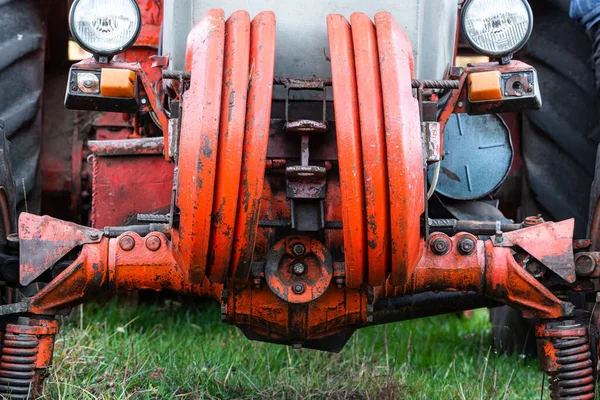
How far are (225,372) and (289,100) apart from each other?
1.07 metres

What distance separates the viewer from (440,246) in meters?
2.30

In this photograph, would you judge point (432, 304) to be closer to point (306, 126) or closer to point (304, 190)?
point (304, 190)

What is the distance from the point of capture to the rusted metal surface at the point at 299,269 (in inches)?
85.2

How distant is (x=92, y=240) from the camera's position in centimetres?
232

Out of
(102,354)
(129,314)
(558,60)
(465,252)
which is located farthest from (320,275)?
(129,314)

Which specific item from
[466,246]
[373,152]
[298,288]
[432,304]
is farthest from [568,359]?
[373,152]

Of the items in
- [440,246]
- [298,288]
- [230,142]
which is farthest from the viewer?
[440,246]

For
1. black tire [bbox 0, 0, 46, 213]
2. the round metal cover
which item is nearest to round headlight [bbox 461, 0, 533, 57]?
the round metal cover

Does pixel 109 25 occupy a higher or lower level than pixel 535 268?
higher

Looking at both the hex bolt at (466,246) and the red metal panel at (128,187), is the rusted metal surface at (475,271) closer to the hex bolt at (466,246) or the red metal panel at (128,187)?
the hex bolt at (466,246)

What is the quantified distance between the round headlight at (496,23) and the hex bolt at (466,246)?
0.48 metres

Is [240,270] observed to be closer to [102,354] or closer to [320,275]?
[320,275]

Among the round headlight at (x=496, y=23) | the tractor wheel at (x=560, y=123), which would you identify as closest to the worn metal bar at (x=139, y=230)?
the round headlight at (x=496, y=23)

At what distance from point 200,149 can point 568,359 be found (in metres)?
1.14
